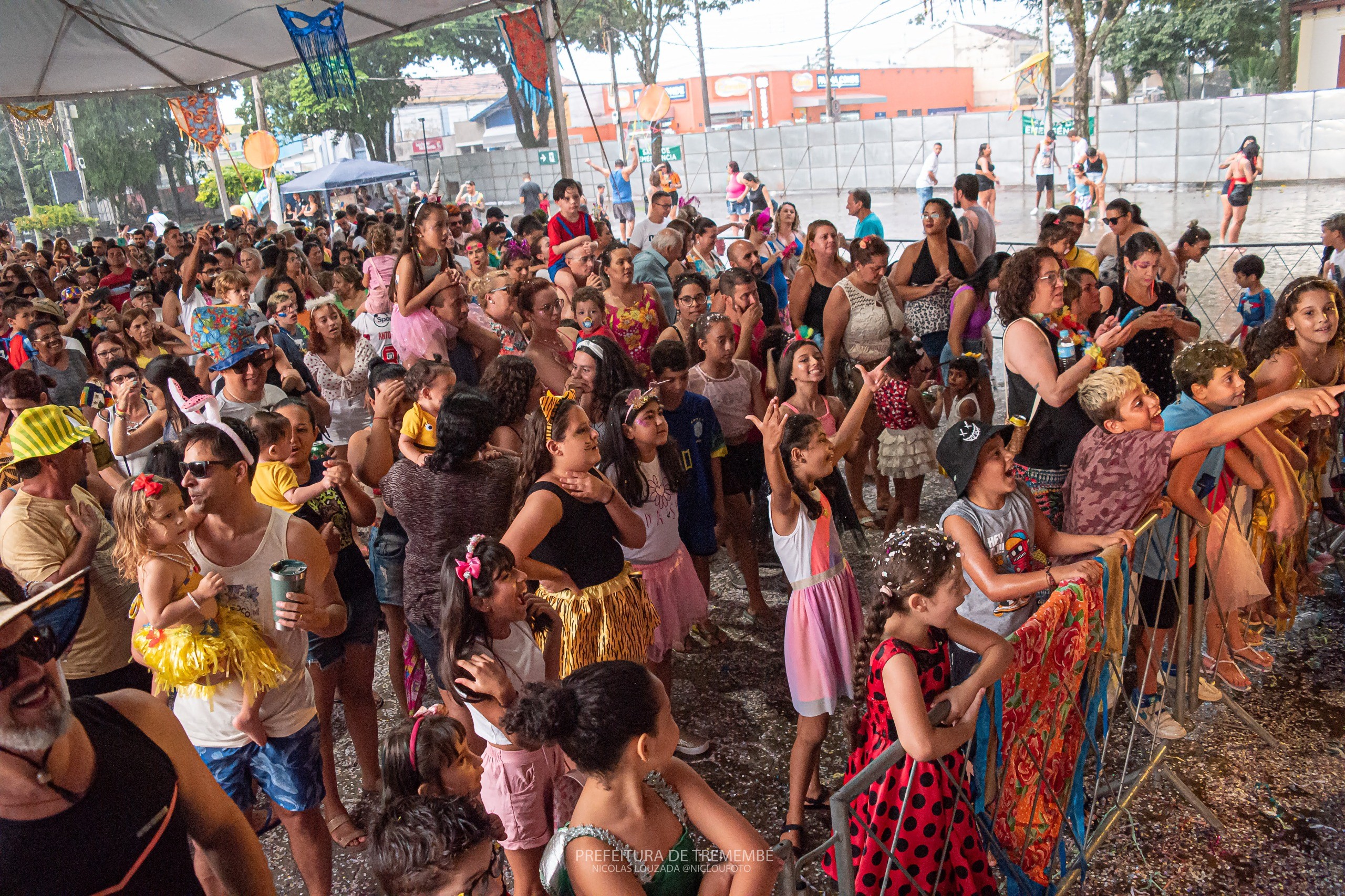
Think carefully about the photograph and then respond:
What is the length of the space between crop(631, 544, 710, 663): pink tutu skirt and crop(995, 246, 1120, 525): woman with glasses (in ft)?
4.93

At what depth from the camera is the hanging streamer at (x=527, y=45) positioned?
9.88m

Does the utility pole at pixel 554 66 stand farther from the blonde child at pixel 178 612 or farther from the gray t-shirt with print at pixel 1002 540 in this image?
the blonde child at pixel 178 612

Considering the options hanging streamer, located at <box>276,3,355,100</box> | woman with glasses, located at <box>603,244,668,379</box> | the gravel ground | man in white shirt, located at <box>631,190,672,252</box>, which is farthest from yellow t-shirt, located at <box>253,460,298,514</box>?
hanging streamer, located at <box>276,3,355,100</box>

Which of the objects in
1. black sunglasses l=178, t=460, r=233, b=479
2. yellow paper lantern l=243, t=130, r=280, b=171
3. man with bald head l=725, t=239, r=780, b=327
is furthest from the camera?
yellow paper lantern l=243, t=130, r=280, b=171

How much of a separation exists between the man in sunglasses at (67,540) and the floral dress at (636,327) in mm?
3143

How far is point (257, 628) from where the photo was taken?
110 inches

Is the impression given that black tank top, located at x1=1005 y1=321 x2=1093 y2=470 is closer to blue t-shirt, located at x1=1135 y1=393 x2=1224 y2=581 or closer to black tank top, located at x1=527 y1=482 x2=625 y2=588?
blue t-shirt, located at x1=1135 y1=393 x2=1224 y2=581

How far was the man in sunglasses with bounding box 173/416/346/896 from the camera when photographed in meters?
2.75

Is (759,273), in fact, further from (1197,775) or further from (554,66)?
(1197,775)

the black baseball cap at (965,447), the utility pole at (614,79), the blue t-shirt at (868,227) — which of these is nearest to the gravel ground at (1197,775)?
the black baseball cap at (965,447)

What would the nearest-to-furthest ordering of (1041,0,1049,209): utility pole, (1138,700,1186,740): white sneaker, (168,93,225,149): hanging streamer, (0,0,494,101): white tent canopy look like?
(1138,700,1186,740): white sneaker, (0,0,494,101): white tent canopy, (168,93,225,149): hanging streamer, (1041,0,1049,209): utility pole

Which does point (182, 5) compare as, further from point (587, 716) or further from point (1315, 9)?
point (1315, 9)

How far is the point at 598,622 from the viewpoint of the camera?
3.48 metres

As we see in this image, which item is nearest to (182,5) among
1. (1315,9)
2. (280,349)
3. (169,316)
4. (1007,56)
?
(169,316)
